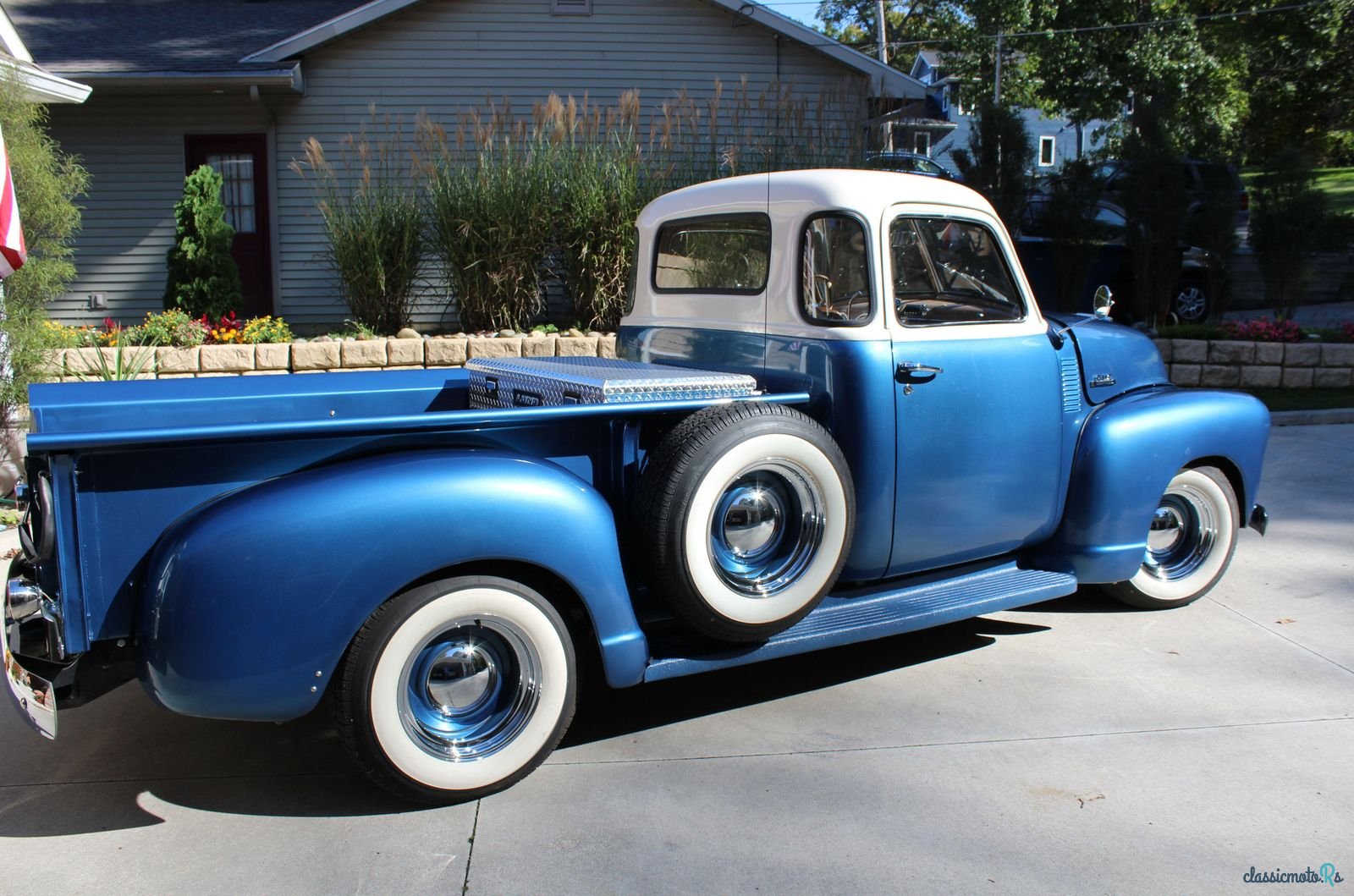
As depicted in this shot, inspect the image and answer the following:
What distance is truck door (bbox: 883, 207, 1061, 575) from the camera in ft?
13.2

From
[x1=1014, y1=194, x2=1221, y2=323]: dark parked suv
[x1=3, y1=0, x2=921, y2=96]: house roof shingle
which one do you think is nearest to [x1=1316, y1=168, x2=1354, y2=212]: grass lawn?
[x1=1014, y1=194, x2=1221, y2=323]: dark parked suv

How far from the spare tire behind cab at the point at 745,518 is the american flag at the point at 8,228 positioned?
14.3 feet

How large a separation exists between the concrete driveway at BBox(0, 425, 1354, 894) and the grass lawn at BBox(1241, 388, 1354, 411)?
5.53 m

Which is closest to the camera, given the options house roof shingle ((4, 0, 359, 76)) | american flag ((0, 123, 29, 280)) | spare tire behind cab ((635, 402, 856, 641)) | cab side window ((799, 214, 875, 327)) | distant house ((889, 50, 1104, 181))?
spare tire behind cab ((635, 402, 856, 641))

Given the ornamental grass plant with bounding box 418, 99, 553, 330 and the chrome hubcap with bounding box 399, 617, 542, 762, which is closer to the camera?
the chrome hubcap with bounding box 399, 617, 542, 762

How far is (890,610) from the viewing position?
400 centimetres

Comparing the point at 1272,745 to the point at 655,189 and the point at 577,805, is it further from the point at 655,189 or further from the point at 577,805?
the point at 655,189

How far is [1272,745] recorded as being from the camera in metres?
3.67

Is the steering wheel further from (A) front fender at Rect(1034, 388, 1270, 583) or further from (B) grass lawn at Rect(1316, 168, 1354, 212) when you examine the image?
(B) grass lawn at Rect(1316, 168, 1354, 212)

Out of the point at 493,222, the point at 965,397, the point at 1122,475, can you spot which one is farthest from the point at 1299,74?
the point at 965,397

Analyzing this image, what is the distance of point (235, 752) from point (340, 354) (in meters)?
6.36

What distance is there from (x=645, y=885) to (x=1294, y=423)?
8235mm

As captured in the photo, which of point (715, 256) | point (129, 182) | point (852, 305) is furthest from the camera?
point (129, 182)

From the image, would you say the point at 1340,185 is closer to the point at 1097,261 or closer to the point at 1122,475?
the point at 1097,261
